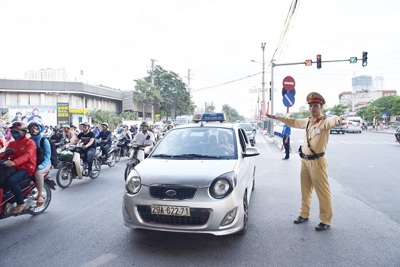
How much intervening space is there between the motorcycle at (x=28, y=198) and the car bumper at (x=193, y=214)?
2.18 m

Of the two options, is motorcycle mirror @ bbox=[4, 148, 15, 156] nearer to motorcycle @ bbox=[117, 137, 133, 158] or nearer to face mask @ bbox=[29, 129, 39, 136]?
face mask @ bbox=[29, 129, 39, 136]

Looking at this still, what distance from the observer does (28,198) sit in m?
4.96

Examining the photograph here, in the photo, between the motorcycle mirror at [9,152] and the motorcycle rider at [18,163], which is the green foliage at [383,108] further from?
the motorcycle mirror at [9,152]

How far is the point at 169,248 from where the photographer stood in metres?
3.65

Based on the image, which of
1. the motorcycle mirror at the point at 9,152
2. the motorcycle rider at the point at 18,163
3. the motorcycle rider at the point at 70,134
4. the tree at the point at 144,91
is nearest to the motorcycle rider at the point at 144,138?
the motorcycle rider at the point at 70,134

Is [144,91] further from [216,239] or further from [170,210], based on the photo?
[170,210]

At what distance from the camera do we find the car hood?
3559 millimetres

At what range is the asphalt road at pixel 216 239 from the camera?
11.1ft

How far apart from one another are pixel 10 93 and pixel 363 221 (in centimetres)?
4145

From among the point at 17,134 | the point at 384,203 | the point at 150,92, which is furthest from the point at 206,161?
the point at 150,92

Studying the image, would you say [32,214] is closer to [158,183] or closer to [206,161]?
[158,183]

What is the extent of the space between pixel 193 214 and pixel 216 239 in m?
0.75

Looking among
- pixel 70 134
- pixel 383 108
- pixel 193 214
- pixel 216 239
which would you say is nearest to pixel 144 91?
pixel 70 134

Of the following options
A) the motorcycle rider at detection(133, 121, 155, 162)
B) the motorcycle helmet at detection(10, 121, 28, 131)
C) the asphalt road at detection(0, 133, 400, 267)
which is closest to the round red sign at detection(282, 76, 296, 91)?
the motorcycle rider at detection(133, 121, 155, 162)
